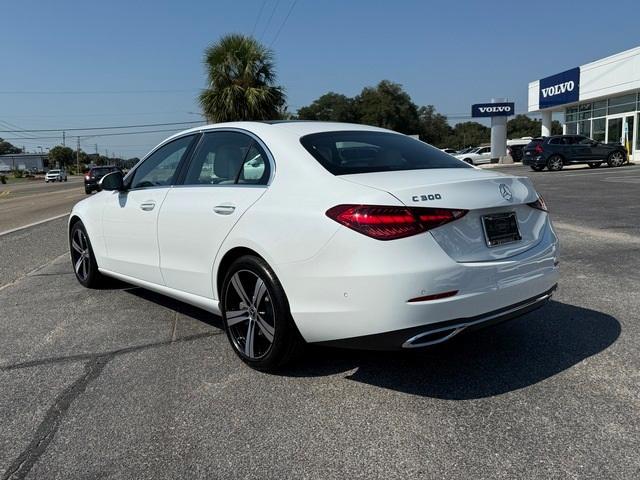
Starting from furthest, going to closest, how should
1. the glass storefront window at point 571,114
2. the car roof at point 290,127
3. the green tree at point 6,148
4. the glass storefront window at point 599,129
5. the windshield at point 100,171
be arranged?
the green tree at point 6,148, the glass storefront window at point 571,114, the glass storefront window at point 599,129, the windshield at point 100,171, the car roof at point 290,127

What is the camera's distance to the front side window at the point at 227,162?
377 cm

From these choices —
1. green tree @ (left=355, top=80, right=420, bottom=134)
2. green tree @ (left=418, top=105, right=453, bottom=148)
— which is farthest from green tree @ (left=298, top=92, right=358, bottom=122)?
green tree @ (left=418, top=105, right=453, bottom=148)

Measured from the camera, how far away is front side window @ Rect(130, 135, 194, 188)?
4617 mm

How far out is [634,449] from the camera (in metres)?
2.60

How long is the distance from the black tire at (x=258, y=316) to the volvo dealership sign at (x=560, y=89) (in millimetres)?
36784

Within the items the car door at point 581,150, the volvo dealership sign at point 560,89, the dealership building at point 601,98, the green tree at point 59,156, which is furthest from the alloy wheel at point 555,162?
the green tree at point 59,156

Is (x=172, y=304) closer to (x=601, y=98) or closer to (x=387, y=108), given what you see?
(x=601, y=98)

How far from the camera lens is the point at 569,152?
2712 centimetres

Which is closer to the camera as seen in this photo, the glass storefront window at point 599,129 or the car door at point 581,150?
the car door at point 581,150

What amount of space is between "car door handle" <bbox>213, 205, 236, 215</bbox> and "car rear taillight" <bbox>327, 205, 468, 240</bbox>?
3.17 ft

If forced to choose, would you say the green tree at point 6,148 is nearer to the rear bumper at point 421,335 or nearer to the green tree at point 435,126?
the green tree at point 435,126

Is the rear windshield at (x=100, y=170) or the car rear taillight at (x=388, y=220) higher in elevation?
the rear windshield at (x=100, y=170)

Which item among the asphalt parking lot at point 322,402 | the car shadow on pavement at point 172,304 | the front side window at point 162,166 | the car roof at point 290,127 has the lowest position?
the asphalt parking lot at point 322,402

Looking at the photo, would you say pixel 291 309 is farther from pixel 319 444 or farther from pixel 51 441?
pixel 51 441
